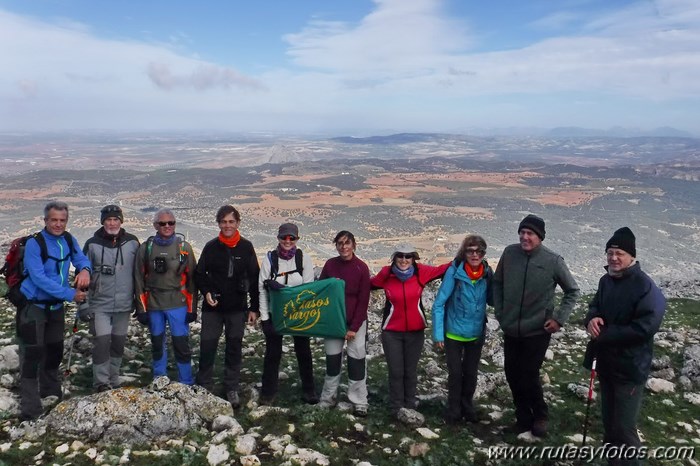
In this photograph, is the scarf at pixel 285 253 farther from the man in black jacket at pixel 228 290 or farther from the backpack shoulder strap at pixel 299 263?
the man in black jacket at pixel 228 290

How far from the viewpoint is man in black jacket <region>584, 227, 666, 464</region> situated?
432 cm

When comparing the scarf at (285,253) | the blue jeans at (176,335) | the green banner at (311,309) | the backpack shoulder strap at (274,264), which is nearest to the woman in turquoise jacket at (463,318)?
the green banner at (311,309)

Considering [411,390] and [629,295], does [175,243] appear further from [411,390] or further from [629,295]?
[629,295]

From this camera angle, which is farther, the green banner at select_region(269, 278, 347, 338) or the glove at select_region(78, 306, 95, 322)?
the glove at select_region(78, 306, 95, 322)

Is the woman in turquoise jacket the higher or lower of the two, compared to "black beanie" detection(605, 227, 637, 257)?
lower

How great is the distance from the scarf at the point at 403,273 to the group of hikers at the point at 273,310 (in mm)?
13

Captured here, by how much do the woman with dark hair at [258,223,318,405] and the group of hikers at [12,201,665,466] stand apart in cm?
1

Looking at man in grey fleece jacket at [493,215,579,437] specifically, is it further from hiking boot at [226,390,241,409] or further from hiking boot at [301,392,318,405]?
hiking boot at [226,390,241,409]

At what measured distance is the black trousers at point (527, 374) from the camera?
525 cm

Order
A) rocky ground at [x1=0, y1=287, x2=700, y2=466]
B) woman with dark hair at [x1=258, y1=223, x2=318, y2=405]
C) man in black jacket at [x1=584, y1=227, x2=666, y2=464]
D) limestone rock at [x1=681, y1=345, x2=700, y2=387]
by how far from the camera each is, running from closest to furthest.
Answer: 1. man in black jacket at [x1=584, y1=227, x2=666, y2=464]
2. rocky ground at [x1=0, y1=287, x2=700, y2=466]
3. woman with dark hair at [x1=258, y1=223, x2=318, y2=405]
4. limestone rock at [x1=681, y1=345, x2=700, y2=387]

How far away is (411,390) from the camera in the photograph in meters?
5.93

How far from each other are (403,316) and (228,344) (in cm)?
234

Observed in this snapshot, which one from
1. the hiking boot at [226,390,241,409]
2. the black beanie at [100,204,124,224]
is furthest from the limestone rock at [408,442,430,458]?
the black beanie at [100,204,124,224]

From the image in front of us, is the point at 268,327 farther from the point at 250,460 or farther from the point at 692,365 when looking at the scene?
the point at 692,365
